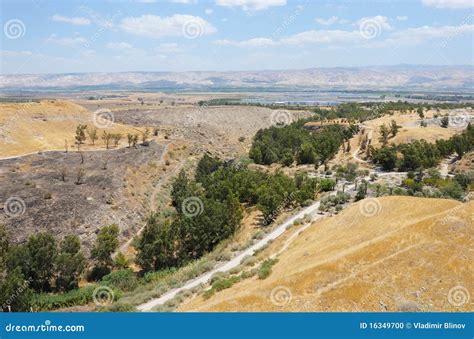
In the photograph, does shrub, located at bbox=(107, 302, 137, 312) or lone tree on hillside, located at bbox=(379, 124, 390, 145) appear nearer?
shrub, located at bbox=(107, 302, 137, 312)

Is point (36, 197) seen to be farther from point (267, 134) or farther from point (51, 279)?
point (267, 134)

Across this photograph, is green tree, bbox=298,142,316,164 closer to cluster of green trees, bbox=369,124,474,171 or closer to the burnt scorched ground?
cluster of green trees, bbox=369,124,474,171

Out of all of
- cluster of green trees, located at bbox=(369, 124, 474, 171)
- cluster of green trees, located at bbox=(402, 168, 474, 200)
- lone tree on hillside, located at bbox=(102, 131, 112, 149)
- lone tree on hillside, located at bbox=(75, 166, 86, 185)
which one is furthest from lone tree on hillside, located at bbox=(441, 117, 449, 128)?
lone tree on hillside, located at bbox=(75, 166, 86, 185)

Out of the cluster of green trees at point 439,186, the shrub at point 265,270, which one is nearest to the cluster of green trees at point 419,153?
the cluster of green trees at point 439,186

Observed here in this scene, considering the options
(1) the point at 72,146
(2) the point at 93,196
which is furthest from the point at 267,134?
(2) the point at 93,196

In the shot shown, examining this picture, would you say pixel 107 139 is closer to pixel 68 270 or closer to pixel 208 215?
pixel 208 215

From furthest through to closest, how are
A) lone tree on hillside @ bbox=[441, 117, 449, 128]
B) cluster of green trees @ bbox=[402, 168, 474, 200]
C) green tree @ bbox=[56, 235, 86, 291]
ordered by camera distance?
lone tree on hillside @ bbox=[441, 117, 449, 128], cluster of green trees @ bbox=[402, 168, 474, 200], green tree @ bbox=[56, 235, 86, 291]

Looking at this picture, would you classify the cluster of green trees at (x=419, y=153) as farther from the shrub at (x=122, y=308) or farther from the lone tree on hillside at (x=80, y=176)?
the shrub at (x=122, y=308)
